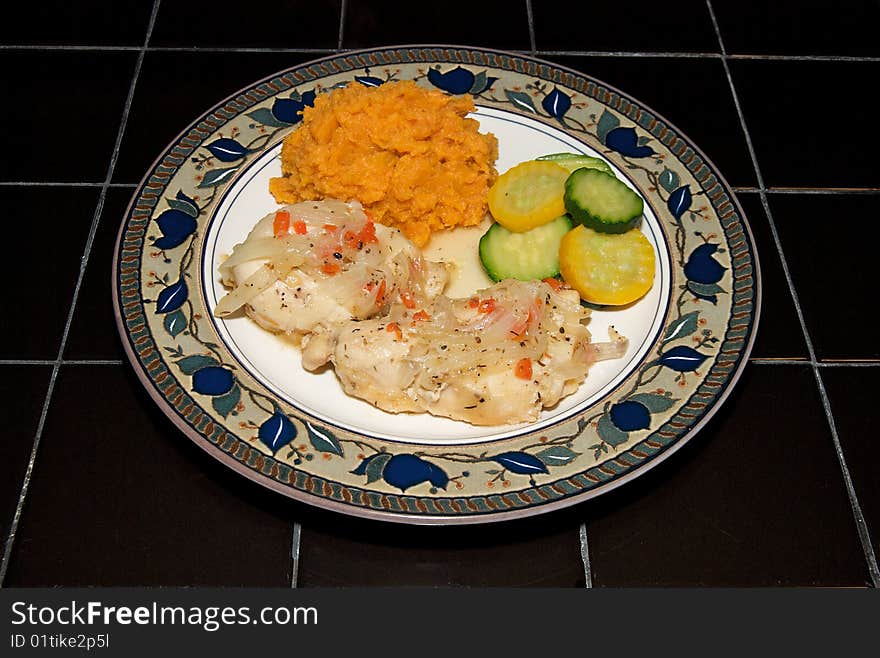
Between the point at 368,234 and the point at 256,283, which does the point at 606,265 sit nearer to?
the point at 368,234

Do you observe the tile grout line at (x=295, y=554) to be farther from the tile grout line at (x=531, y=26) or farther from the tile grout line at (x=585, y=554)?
the tile grout line at (x=531, y=26)

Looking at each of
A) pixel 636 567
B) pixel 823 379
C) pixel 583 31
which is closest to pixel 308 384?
pixel 636 567

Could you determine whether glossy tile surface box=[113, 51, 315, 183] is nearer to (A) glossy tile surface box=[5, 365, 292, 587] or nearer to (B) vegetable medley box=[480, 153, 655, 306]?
(A) glossy tile surface box=[5, 365, 292, 587]

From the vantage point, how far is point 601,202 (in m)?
3.84

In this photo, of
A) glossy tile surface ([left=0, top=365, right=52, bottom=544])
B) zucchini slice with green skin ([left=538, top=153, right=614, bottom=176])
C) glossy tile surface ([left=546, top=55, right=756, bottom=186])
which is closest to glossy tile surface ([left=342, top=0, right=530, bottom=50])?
glossy tile surface ([left=546, top=55, right=756, bottom=186])

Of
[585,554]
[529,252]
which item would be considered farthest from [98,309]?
[585,554]

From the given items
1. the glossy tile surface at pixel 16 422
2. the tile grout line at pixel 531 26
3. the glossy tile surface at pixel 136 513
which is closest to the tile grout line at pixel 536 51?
the tile grout line at pixel 531 26

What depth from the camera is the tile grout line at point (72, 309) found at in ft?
11.7

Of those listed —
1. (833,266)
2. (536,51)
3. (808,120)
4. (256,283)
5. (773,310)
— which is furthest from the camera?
(536,51)

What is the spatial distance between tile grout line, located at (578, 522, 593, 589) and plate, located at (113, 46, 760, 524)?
42 cm

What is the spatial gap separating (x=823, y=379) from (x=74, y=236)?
3449mm

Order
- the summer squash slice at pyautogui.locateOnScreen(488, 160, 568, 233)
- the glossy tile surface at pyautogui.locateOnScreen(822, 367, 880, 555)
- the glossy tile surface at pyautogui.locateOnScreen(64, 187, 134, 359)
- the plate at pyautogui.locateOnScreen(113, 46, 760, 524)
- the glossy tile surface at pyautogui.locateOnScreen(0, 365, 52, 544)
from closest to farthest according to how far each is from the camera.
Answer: the plate at pyautogui.locateOnScreen(113, 46, 760, 524) < the glossy tile surface at pyautogui.locateOnScreen(0, 365, 52, 544) < the glossy tile surface at pyautogui.locateOnScreen(822, 367, 880, 555) < the summer squash slice at pyautogui.locateOnScreen(488, 160, 568, 233) < the glossy tile surface at pyautogui.locateOnScreen(64, 187, 134, 359)

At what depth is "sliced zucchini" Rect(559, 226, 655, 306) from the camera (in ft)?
12.5

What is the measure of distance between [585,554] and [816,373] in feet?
4.72
